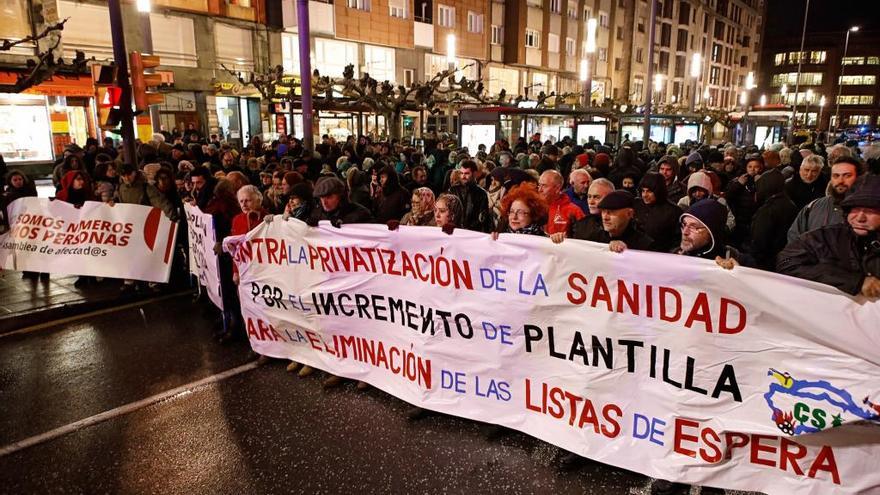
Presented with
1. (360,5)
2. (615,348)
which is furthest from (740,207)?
(360,5)

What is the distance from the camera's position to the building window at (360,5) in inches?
1249

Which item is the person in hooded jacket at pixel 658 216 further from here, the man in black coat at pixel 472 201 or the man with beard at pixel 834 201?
the man in black coat at pixel 472 201

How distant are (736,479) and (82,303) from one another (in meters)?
7.25

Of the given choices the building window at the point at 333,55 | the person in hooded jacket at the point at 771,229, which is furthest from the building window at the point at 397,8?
the person in hooded jacket at the point at 771,229

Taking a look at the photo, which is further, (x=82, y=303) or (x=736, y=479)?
(x=82, y=303)

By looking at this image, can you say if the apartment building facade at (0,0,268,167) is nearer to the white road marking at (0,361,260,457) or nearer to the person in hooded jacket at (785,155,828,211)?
the white road marking at (0,361,260,457)

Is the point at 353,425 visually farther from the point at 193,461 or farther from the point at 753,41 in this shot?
the point at 753,41

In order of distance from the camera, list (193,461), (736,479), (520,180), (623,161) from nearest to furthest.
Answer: (736,479) < (193,461) < (520,180) < (623,161)

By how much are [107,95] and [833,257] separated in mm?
9849

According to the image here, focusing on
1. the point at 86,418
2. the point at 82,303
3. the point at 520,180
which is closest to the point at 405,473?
the point at 86,418

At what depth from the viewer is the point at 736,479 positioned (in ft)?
10.7

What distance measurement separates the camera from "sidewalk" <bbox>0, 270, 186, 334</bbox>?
6715mm

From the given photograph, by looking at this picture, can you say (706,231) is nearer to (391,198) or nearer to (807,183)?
(391,198)

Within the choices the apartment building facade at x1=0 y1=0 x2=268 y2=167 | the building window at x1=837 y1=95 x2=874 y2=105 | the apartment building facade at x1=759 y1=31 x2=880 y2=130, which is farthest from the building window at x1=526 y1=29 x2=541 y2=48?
the building window at x1=837 y1=95 x2=874 y2=105
